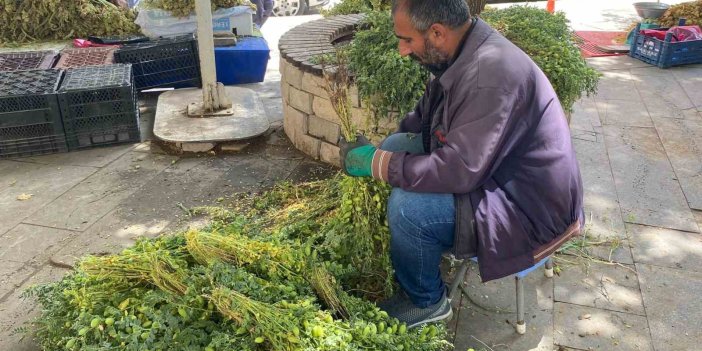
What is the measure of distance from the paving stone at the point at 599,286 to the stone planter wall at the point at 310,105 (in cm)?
150

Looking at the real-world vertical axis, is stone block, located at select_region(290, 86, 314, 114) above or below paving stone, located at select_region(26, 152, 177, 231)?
above

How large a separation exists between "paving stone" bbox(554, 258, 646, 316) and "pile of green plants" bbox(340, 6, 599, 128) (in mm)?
1293

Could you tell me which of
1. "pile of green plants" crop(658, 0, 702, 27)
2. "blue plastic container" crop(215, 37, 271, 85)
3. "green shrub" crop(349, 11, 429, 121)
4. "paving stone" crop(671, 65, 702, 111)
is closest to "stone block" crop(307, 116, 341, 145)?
"green shrub" crop(349, 11, 429, 121)

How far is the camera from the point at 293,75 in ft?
14.7

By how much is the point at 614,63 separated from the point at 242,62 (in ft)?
15.4

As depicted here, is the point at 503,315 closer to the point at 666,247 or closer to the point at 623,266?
the point at 623,266

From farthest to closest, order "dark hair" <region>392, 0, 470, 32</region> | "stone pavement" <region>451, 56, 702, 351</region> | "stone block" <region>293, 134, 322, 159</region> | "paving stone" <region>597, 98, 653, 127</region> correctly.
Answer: "paving stone" <region>597, 98, 653, 127</region>, "stone block" <region>293, 134, 322, 159</region>, "stone pavement" <region>451, 56, 702, 351</region>, "dark hair" <region>392, 0, 470, 32</region>

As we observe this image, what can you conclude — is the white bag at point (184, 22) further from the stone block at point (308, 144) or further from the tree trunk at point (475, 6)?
the tree trunk at point (475, 6)

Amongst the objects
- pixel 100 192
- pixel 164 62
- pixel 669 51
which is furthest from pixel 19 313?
pixel 669 51

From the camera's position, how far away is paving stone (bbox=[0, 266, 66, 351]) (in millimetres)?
2600

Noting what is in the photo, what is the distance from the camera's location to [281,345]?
6.45 ft

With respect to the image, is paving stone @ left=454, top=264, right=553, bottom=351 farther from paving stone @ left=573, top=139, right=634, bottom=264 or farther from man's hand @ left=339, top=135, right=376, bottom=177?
man's hand @ left=339, top=135, right=376, bottom=177

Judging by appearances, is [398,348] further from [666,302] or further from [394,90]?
[394,90]

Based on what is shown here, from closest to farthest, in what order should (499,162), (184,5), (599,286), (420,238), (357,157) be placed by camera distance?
(499,162) < (420,238) < (357,157) < (599,286) < (184,5)
